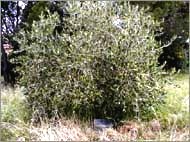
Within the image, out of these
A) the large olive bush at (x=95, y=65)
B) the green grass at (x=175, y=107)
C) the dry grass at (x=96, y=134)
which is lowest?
the dry grass at (x=96, y=134)

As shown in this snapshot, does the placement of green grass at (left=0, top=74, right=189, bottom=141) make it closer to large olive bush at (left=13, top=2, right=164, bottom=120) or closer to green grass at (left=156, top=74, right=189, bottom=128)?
green grass at (left=156, top=74, right=189, bottom=128)

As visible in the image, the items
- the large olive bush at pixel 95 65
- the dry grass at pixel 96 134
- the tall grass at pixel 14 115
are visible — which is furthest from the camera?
the large olive bush at pixel 95 65

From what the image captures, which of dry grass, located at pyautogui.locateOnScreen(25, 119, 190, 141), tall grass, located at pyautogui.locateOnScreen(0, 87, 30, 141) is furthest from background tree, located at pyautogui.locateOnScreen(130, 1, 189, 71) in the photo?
dry grass, located at pyautogui.locateOnScreen(25, 119, 190, 141)

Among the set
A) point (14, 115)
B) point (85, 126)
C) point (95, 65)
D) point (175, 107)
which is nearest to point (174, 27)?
point (175, 107)

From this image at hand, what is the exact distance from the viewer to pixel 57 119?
15.4 feet

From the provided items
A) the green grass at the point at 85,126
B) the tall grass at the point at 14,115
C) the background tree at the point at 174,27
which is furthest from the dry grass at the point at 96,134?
the background tree at the point at 174,27

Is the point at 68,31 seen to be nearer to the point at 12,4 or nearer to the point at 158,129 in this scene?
the point at 158,129

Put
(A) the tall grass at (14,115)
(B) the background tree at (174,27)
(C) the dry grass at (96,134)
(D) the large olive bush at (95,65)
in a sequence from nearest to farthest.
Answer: (C) the dry grass at (96,134), (A) the tall grass at (14,115), (D) the large olive bush at (95,65), (B) the background tree at (174,27)

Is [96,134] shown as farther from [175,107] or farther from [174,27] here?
[174,27]

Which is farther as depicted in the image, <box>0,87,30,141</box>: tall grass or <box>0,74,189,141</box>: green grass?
<box>0,87,30,141</box>: tall grass

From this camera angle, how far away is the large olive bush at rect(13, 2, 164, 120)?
184 inches

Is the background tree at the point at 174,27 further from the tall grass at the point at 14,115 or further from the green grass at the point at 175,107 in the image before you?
the tall grass at the point at 14,115

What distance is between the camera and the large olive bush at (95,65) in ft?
15.4

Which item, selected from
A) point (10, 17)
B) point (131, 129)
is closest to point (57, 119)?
point (131, 129)
